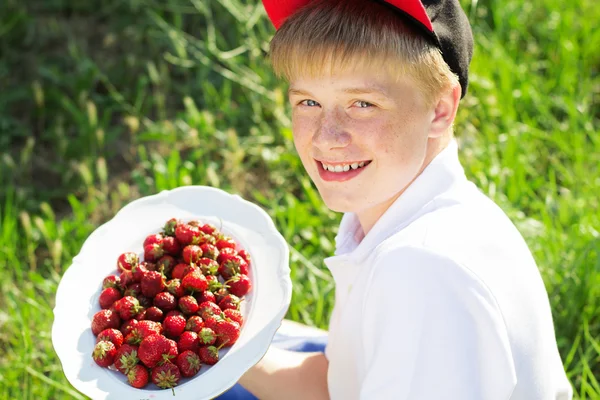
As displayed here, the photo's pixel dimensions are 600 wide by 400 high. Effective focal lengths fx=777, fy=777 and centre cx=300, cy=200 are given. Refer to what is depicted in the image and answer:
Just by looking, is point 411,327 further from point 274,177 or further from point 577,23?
point 577,23

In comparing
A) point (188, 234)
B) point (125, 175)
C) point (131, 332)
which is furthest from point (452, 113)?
point (125, 175)

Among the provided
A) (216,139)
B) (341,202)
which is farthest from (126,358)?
(216,139)

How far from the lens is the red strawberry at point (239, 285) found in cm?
170

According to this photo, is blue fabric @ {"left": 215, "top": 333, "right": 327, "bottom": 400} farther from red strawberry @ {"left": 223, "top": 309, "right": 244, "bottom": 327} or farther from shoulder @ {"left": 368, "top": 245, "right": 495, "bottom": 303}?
shoulder @ {"left": 368, "top": 245, "right": 495, "bottom": 303}

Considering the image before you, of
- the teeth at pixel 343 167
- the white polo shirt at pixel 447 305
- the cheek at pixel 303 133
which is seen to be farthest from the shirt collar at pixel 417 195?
the cheek at pixel 303 133

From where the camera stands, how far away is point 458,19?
1.46 m

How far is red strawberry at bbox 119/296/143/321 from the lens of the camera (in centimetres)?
164

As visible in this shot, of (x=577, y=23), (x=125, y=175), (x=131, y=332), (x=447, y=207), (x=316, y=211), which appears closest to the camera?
(x=447, y=207)

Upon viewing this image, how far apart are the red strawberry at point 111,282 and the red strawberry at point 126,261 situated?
0.03m

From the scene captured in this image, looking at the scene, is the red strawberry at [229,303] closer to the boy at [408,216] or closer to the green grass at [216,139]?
the boy at [408,216]

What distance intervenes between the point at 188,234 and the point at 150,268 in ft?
0.38

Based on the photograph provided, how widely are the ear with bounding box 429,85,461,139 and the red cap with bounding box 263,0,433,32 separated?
0.18 meters

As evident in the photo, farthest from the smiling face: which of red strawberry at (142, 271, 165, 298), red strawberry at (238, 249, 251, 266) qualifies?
red strawberry at (142, 271, 165, 298)

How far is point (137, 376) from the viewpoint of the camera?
153cm
